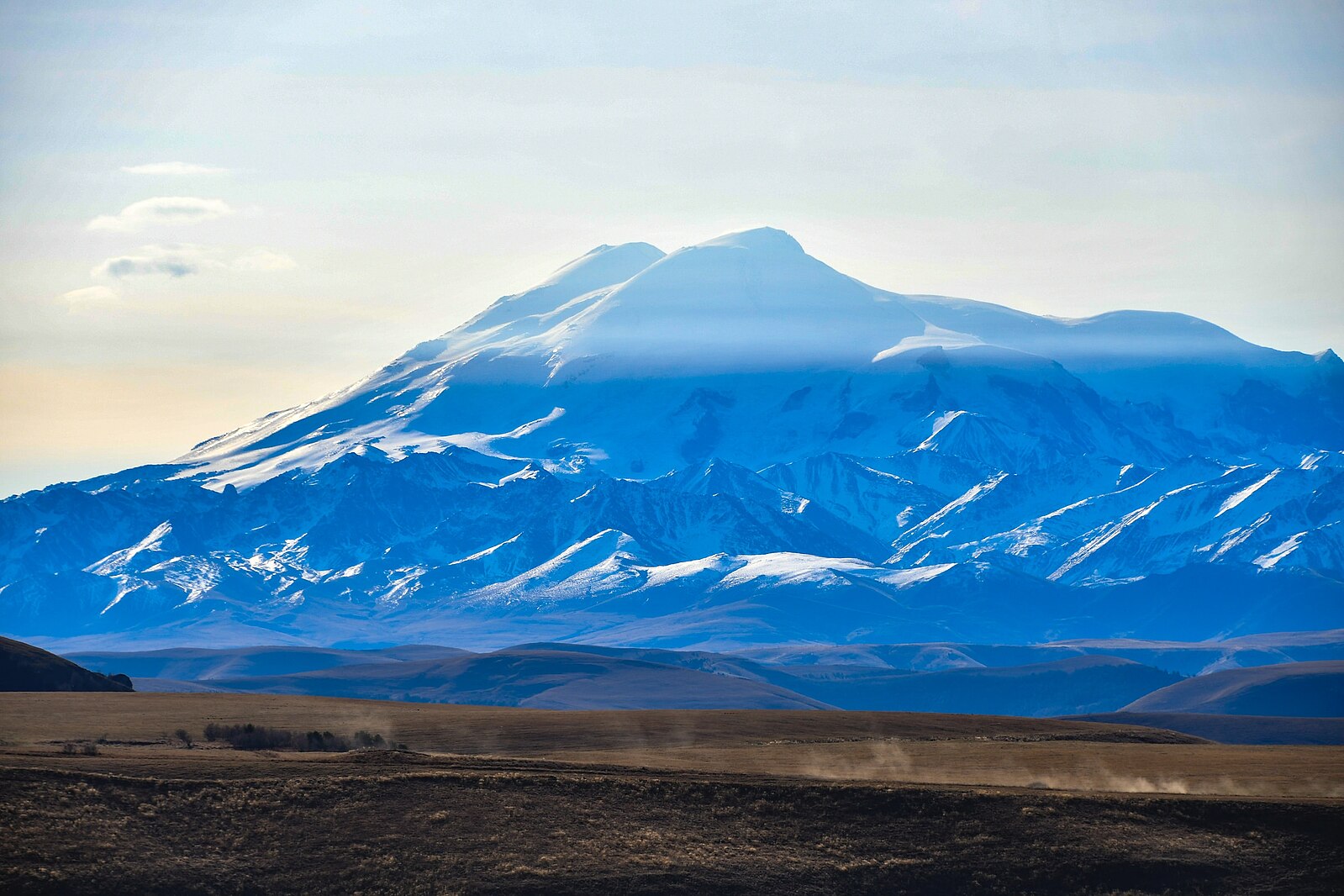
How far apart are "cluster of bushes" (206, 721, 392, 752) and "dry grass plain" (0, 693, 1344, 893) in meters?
5.54

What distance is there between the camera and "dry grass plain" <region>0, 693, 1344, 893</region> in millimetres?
65562

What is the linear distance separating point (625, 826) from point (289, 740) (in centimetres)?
2930

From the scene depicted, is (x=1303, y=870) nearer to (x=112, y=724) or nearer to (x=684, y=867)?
(x=684, y=867)

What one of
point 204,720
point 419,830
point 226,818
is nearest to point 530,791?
point 419,830

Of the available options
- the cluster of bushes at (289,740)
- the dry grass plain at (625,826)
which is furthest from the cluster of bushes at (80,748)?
the cluster of bushes at (289,740)

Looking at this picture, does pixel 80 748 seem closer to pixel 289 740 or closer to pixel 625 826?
pixel 289 740

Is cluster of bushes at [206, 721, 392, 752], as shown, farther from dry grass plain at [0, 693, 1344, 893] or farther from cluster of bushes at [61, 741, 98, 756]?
cluster of bushes at [61, 741, 98, 756]

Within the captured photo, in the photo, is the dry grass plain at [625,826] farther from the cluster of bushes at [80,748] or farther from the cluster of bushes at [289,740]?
the cluster of bushes at [289,740]

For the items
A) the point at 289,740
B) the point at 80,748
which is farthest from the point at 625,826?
the point at 289,740

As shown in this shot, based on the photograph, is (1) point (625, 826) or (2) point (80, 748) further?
(2) point (80, 748)

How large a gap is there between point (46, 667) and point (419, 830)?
7303cm

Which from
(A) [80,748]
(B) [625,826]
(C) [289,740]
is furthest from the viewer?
(C) [289,740]

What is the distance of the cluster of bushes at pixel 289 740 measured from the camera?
303 feet

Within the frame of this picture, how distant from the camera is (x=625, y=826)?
2800 inches
